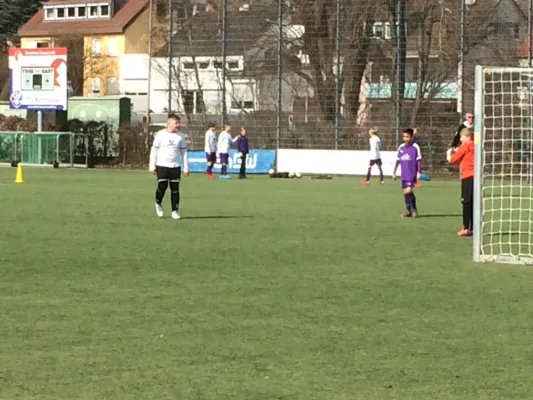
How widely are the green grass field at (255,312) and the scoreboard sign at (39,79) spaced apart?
28550 mm

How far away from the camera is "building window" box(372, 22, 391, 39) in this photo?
139 ft

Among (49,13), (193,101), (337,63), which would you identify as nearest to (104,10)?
(49,13)

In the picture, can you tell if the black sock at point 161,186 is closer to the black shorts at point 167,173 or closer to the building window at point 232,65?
the black shorts at point 167,173

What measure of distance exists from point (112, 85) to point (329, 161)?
51378 millimetres

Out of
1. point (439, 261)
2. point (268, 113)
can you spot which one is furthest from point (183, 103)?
point (439, 261)

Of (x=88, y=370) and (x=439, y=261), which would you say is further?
(x=439, y=261)

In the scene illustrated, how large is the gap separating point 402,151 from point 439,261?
289 inches

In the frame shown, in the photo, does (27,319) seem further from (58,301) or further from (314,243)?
(314,243)

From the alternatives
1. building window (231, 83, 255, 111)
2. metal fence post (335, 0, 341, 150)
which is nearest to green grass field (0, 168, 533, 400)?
metal fence post (335, 0, 341, 150)

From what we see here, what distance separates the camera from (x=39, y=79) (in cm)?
4694

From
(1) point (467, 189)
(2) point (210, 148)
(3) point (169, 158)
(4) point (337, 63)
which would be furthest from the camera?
(4) point (337, 63)

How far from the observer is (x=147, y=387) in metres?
6.51

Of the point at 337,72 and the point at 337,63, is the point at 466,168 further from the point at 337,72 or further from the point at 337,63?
the point at 337,63

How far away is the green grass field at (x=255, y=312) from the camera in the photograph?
6.70m
